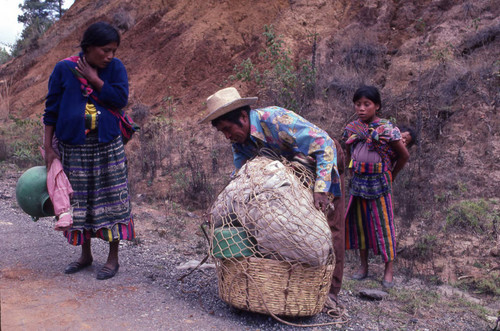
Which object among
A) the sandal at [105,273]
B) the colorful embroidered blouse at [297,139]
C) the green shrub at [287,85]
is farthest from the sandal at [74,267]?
the green shrub at [287,85]

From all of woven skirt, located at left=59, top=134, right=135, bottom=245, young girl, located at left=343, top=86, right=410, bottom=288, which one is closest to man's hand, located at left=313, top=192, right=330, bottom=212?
young girl, located at left=343, top=86, right=410, bottom=288

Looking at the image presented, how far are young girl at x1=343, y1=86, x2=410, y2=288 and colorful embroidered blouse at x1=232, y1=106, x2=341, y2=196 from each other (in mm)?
1008

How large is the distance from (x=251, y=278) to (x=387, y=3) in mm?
8553

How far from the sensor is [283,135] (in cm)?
A: 288

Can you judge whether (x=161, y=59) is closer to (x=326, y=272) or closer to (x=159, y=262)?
(x=159, y=262)

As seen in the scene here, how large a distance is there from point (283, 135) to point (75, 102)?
59.0 inches

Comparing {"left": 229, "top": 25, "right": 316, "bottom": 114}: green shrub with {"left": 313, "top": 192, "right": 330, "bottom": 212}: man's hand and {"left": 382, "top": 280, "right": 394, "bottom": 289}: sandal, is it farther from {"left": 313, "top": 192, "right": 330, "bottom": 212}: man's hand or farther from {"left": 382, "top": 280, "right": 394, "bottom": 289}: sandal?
{"left": 313, "top": 192, "right": 330, "bottom": 212}: man's hand

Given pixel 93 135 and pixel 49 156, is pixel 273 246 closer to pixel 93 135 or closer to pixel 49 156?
pixel 93 135

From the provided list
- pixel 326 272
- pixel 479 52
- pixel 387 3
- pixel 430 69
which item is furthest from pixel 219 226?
pixel 387 3

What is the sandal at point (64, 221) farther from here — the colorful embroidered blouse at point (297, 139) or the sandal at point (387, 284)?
the sandal at point (387, 284)

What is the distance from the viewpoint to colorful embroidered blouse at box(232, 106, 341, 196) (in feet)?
9.15

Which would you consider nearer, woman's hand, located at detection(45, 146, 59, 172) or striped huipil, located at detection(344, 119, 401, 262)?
woman's hand, located at detection(45, 146, 59, 172)

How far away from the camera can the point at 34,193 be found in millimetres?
3209

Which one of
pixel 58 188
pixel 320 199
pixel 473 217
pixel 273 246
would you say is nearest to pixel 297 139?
pixel 320 199
